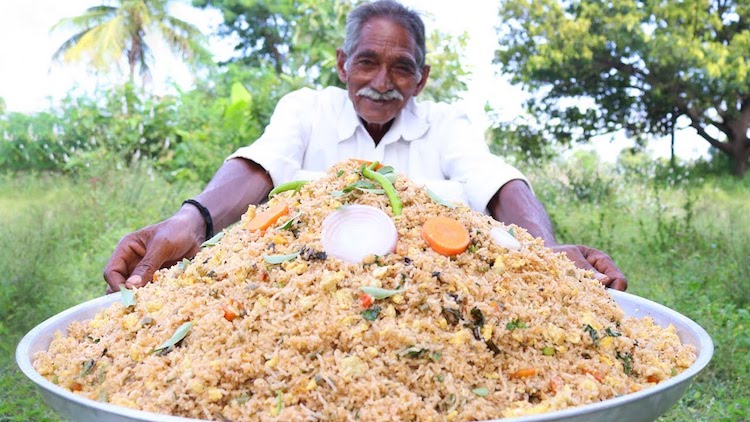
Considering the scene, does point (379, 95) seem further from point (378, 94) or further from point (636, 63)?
point (636, 63)

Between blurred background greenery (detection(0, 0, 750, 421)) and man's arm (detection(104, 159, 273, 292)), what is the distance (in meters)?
0.99

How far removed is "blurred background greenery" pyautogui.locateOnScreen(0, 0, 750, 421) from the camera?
156 inches

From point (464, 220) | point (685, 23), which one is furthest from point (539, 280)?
point (685, 23)

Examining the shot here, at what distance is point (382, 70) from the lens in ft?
8.82

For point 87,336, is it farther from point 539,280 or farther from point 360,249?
point 539,280

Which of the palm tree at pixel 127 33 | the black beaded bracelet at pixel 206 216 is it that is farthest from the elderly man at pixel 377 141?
the palm tree at pixel 127 33

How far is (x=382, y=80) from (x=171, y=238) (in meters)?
1.18

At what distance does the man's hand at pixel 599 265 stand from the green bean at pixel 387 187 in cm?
53

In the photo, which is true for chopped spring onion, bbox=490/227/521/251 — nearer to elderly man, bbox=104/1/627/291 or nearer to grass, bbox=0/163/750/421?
elderly man, bbox=104/1/627/291

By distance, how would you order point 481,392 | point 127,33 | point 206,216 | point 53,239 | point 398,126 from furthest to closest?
point 127,33 < point 53,239 < point 398,126 < point 206,216 < point 481,392

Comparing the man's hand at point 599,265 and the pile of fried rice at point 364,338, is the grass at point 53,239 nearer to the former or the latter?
the pile of fried rice at point 364,338

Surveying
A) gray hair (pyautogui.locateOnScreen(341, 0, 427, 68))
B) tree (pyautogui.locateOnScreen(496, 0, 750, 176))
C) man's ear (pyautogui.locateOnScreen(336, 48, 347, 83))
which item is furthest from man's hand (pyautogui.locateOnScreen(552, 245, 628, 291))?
tree (pyautogui.locateOnScreen(496, 0, 750, 176))

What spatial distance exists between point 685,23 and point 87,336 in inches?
449

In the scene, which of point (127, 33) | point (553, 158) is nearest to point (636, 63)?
point (553, 158)
